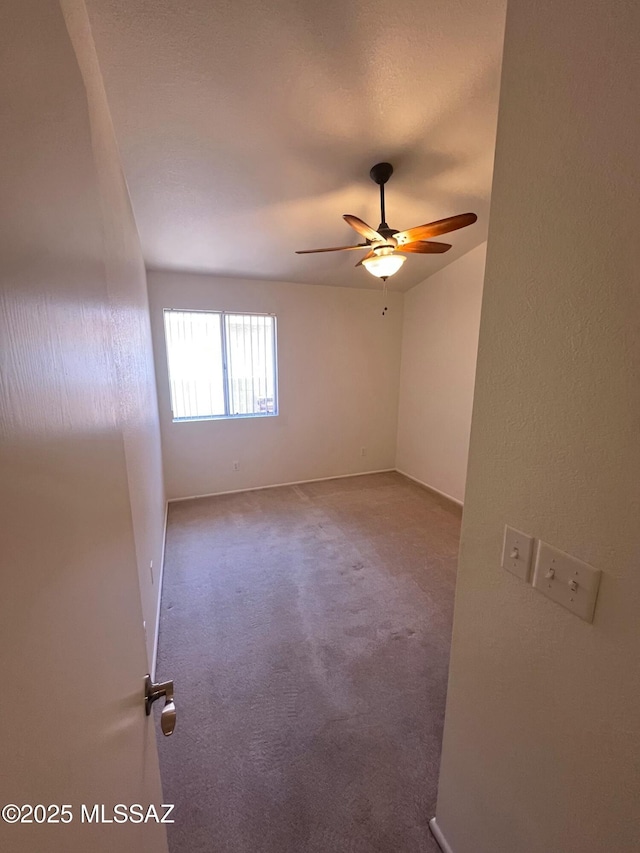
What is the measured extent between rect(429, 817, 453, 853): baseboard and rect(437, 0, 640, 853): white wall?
26 centimetres

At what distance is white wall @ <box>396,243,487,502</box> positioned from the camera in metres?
3.66

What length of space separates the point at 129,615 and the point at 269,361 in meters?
3.61

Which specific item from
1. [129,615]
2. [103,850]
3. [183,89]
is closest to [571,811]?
[103,850]

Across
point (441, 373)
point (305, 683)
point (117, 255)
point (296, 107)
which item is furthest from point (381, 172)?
point (305, 683)

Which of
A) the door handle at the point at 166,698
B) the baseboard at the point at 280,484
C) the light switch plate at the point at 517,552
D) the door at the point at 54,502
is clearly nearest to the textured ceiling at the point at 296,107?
the door at the point at 54,502

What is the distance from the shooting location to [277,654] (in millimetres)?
1916

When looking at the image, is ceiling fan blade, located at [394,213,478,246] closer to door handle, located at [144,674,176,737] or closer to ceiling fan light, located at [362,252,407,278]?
ceiling fan light, located at [362,252,407,278]

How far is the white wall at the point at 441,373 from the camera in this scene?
366 centimetres

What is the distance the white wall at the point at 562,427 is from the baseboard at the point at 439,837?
0.86 ft

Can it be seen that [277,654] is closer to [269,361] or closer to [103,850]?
[103,850]

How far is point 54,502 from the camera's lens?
1.29ft

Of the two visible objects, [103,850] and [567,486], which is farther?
[567,486]

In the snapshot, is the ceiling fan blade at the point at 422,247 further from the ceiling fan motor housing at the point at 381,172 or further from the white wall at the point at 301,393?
the white wall at the point at 301,393

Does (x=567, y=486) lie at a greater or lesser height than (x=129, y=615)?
greater
